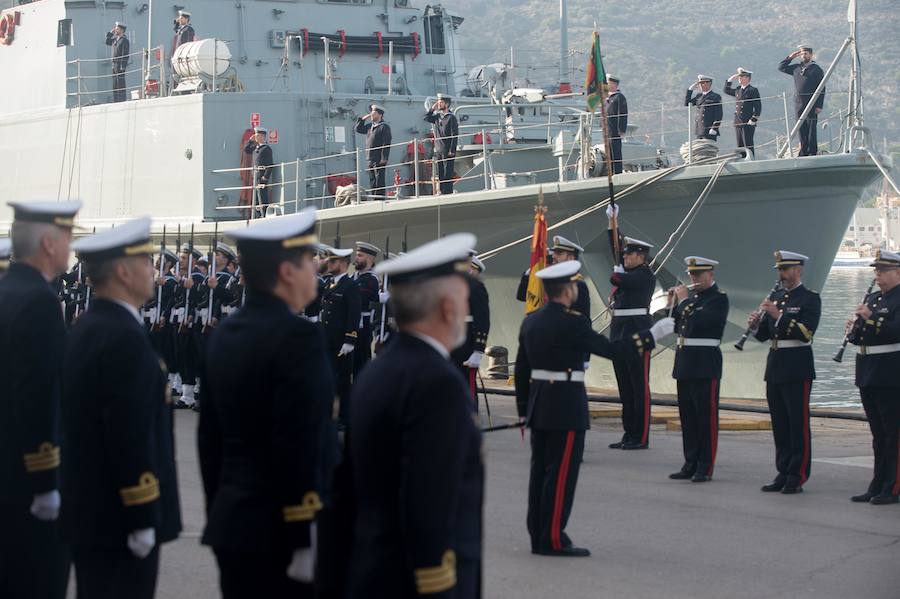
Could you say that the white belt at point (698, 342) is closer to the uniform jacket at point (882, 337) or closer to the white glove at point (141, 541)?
the uniform jacket at point (882, 337)

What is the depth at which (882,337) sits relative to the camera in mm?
7816

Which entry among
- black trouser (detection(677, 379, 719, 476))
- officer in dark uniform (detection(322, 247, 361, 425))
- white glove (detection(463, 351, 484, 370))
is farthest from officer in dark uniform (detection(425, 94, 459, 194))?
black trouser (detection(677, 379, 719, 476))

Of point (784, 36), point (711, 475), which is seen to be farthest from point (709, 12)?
point (711, 475)

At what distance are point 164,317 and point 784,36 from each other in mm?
115640

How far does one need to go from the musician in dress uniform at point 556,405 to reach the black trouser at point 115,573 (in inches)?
114

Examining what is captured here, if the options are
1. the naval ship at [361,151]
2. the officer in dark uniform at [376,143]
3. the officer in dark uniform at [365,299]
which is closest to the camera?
the officer in dark uniform at [365,299]

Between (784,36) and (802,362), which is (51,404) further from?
(784,36)

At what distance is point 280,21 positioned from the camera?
1845 cm

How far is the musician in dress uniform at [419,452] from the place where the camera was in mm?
2949

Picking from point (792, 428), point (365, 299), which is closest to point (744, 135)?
point (365, 299)

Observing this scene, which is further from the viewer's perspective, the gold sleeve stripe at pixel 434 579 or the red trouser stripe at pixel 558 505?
the red trouser stripe at pixel 558 505

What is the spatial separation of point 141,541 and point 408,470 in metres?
1.09

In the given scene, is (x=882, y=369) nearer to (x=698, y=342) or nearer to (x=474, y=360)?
(x=698, y=342)

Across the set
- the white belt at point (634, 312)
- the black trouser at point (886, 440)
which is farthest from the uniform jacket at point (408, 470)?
the white belt at point (634, 312)
